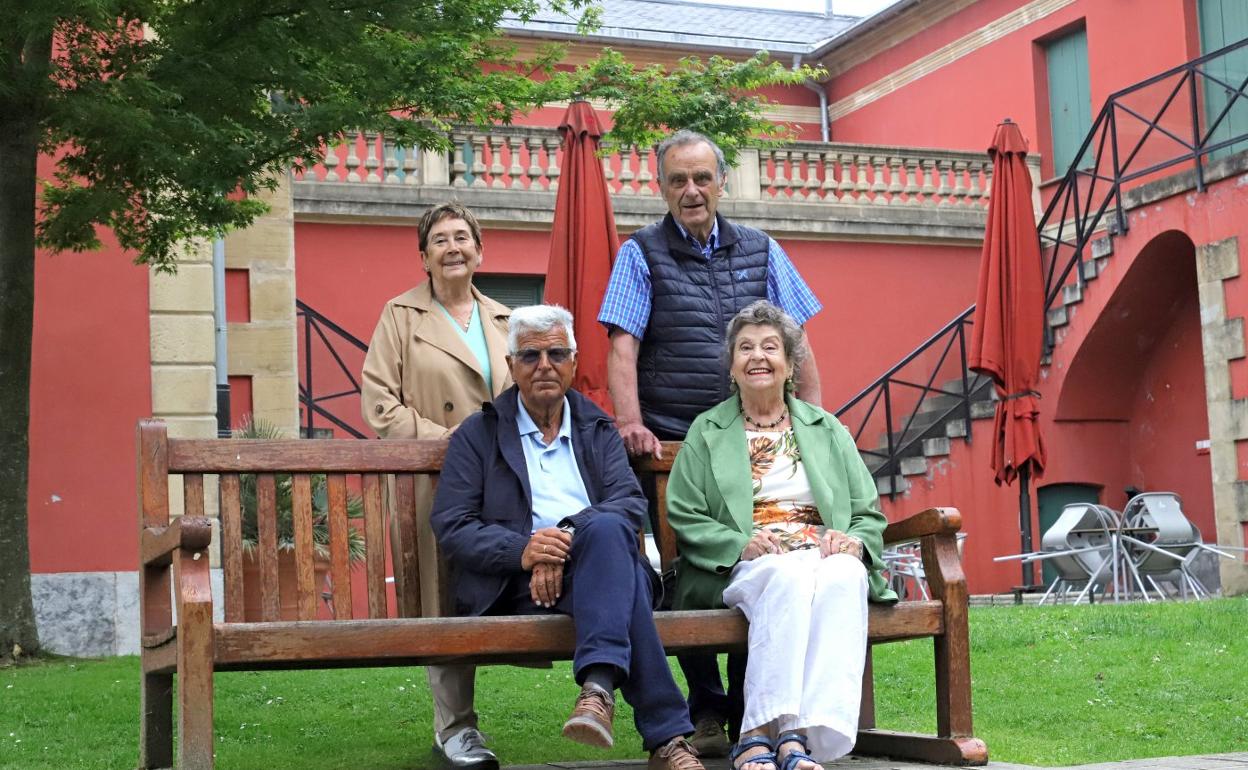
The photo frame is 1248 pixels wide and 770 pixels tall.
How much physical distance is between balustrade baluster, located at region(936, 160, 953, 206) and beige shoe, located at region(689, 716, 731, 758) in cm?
1524

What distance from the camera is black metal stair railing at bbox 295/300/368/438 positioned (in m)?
16.0

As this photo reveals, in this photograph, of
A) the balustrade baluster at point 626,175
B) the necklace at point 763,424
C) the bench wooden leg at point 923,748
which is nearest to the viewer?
the bench wooden leg at point 923,748

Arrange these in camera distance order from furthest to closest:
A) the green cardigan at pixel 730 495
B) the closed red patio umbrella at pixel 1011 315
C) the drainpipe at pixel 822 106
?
the drainpipe at pixel 822 106
the closed red patio umbrella at pixel 1011 315
the green cardigan at pixel 730 495

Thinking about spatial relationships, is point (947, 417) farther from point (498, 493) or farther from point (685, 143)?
point (498, 493)

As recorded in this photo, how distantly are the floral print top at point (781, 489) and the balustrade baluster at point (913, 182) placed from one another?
15081mm

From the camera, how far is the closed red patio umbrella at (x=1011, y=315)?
1213 centimetres

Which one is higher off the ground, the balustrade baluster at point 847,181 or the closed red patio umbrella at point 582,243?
the balustrade baluster at point 847,181

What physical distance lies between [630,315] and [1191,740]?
243cm

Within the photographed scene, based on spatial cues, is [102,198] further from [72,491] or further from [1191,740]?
[1191,740]

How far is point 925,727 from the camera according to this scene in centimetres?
613

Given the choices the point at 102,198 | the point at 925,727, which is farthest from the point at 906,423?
the point at 925,727

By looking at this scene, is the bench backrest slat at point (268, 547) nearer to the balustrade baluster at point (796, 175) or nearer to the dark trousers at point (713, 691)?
the dark trousers at point (713, 691)

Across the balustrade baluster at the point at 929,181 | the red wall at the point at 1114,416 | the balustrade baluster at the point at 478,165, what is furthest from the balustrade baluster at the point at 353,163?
the balustrade baluster at the point at 929,181

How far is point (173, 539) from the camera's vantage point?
430 cm
